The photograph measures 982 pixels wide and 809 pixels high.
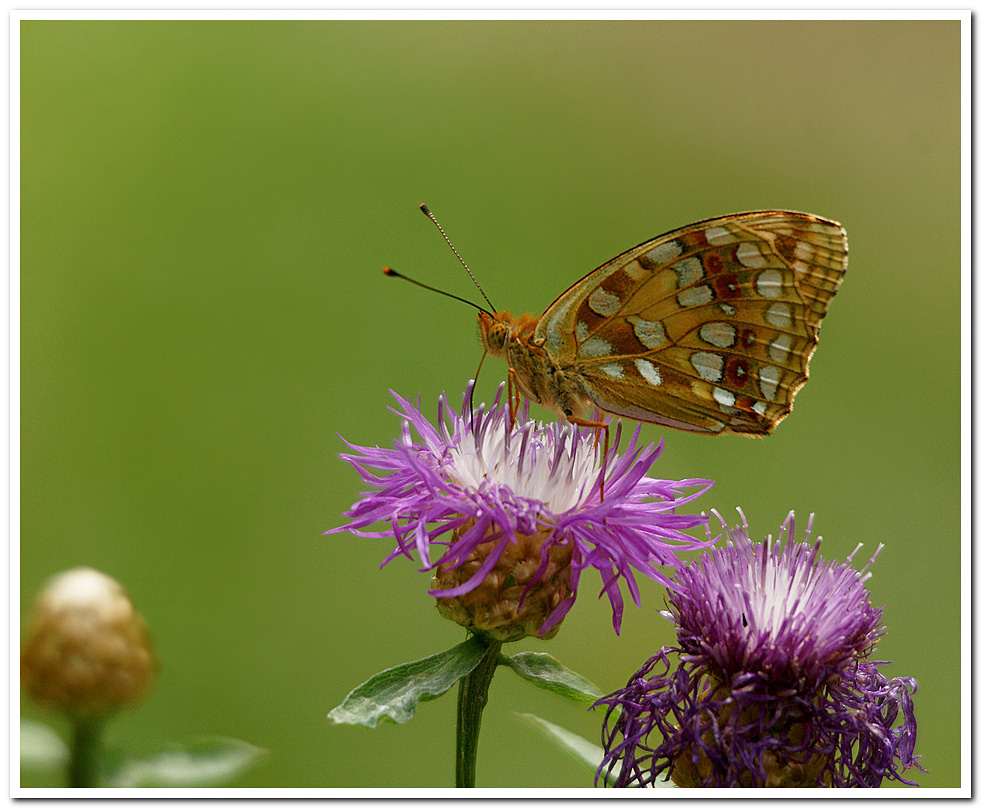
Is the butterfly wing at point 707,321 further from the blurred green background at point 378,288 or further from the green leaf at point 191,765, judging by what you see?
the blurred green background at point 378,288

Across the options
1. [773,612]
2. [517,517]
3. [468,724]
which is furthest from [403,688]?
[773,612]

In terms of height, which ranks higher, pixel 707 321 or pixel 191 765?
pixel 707 321

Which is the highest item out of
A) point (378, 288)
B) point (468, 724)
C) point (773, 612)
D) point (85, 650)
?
point (378, 288)

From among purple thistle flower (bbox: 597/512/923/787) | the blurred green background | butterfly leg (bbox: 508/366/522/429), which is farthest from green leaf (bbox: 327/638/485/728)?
the blurred green background

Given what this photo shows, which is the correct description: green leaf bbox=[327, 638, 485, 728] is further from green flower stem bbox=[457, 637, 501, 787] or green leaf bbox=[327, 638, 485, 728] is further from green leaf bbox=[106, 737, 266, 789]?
green leaf bbox=[106, 737, 266, 789]

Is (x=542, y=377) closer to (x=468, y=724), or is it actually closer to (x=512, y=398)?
(x=512, y=398)
